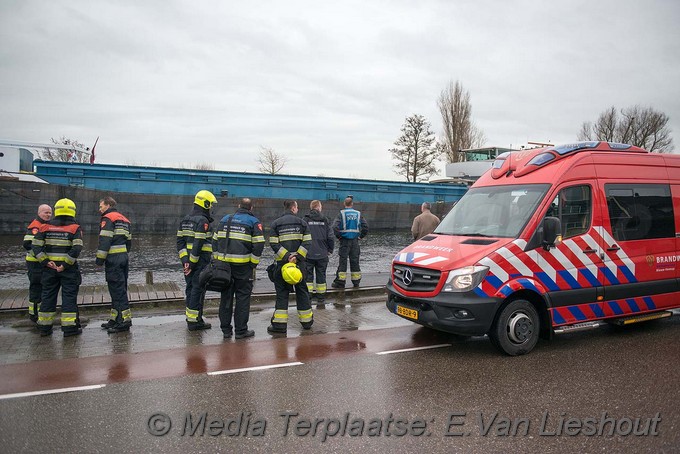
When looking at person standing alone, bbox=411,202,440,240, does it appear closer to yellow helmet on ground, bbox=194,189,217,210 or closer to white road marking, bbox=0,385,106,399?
yellow helmet on ground, bbox=194,189,217,210

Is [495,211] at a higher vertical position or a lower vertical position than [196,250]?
higher

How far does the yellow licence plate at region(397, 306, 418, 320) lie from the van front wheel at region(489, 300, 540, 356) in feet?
3.07

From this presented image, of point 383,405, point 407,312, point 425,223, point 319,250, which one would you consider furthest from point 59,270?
point 425,223

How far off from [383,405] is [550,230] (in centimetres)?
302

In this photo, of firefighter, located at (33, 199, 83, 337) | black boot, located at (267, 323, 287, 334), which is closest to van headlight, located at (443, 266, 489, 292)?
black boot, located at (267, 323, 287, 334)

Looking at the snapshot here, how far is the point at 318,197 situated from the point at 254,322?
20438 mm

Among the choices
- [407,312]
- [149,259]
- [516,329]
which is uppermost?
[407,312]

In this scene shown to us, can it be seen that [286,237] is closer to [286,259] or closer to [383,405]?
[286,259]

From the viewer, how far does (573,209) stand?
21.1 feet

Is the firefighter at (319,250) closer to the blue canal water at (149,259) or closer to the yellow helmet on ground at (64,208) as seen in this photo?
the blue canal water at (149,259)

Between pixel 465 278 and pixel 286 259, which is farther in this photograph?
pixel 286 259

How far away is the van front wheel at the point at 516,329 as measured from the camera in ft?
19.3

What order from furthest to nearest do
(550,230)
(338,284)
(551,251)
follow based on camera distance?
(338,284) → (551,251) → (550,230)

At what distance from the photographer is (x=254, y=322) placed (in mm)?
8047
